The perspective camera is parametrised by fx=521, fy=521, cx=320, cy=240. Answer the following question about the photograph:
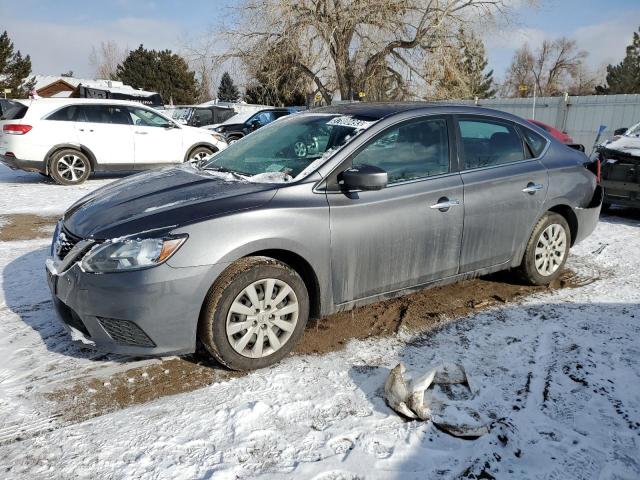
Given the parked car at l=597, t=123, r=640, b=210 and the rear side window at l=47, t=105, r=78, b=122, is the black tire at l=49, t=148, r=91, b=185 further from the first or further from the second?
the parked car at l=597, t=123, r=640, b=210

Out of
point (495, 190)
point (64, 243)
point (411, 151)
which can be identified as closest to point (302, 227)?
point (411, 151)

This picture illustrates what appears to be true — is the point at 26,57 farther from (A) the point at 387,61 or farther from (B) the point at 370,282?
(B) the point at 370,282

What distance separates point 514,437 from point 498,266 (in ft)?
6.37

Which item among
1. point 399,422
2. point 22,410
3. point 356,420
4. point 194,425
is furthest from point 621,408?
point 22,410

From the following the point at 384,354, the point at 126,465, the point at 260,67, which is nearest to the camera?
the point at 126,465

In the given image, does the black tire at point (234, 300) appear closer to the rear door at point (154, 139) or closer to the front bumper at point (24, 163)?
the front bumper at point (24, 163)

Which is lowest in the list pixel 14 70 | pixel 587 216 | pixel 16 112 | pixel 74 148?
pixel 587 216

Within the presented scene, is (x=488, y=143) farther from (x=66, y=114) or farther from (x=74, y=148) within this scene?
(x=66, y=114)

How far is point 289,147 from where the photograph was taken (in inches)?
157

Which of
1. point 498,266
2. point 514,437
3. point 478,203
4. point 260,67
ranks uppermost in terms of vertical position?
point 260,67

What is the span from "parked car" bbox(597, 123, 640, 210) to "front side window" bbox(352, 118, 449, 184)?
15.7 feet

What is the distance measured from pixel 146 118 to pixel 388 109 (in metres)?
8.50

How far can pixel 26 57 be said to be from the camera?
1975 inches

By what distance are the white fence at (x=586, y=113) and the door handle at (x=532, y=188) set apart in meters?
11.8
